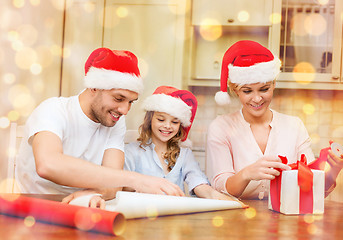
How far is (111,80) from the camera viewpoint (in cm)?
147

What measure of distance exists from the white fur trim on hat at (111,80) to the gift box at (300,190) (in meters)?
0.66

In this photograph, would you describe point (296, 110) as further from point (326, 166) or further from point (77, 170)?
point (77, 170)

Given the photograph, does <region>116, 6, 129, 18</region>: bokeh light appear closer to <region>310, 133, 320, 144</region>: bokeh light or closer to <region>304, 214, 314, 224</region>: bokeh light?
<region>310, 133, 320, 144</region>: bokeh light

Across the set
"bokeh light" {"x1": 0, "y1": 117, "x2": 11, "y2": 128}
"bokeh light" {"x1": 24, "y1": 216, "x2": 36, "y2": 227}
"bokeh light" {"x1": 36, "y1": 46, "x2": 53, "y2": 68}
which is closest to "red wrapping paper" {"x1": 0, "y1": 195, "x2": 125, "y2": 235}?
"bokeh light" {"x1": 24, "y1": 216, "x2": 36, "y2": 227}

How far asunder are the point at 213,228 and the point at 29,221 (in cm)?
37

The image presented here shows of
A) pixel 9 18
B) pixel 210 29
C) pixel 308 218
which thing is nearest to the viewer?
pixel 308 218

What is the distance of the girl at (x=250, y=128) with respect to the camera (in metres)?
1.60

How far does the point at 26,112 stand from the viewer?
2.39 metres

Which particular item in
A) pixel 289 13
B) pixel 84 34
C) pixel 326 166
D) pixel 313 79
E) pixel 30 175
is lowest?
pixel 30 175

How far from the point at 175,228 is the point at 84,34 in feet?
7.64

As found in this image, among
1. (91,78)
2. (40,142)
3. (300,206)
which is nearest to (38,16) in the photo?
(91,78)

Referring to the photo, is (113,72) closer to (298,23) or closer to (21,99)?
(21,99)

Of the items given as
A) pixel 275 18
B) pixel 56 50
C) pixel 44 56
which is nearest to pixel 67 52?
pixel 56 50

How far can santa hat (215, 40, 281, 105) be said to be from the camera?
1.58m
